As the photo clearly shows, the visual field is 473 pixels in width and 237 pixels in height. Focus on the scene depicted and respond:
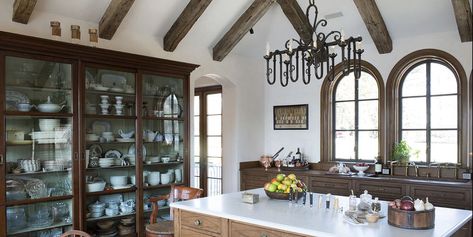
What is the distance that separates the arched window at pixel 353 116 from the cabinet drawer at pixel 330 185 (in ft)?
1.95

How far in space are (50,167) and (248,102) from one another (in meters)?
3.36

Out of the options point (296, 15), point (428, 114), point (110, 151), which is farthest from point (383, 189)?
point (110, 151)

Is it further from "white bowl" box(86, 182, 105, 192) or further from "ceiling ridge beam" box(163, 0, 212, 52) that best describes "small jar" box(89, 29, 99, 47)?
"white bowl" box(86, 182, 105, 192)

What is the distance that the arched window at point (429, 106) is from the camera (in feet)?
16.2

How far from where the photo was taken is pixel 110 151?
14.6 feet

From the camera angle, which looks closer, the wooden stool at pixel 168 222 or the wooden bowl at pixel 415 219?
the wooden bowl at pixel 415 219

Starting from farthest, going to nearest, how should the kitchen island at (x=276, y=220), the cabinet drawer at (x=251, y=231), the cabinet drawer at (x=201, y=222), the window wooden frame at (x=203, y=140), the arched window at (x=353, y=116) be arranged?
the window wooden frame at (x=203, y=140) → the arched window at (x=353, y=116) → the cabinet drawer at (x=201, y=222) → the cabinet drawer at (x=251, y=231) → the kitchen island at (x=276, y=220)

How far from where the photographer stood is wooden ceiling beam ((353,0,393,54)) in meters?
4.67

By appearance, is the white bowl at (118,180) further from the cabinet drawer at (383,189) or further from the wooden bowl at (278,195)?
the cabinet drawer at (383,189)

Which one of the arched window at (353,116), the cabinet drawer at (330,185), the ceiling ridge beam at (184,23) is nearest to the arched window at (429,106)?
the arched window at (353,116)

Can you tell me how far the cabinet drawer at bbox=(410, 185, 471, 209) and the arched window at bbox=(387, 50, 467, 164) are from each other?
0.63m

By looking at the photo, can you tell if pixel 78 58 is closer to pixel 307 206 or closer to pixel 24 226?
pixel 24 226

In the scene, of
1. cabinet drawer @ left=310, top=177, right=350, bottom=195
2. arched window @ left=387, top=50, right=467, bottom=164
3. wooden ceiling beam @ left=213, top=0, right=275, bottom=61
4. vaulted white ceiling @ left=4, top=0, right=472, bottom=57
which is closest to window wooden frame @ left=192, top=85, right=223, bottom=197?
wooden ceiling beam @ left=213, top=0, right=275, bottom=61

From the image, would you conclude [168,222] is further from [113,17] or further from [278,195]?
[113,17]
